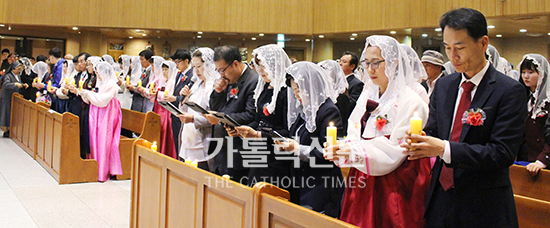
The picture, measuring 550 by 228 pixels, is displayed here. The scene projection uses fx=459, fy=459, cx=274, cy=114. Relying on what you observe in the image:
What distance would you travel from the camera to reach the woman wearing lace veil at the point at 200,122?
157 inches

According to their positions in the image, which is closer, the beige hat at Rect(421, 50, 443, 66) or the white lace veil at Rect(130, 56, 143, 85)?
the beige hat at Rect(421, 50, 443, 66)

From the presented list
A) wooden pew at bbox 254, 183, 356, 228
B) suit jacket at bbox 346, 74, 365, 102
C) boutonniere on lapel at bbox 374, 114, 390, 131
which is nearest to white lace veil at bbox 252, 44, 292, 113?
boutonniere on lapel at bbox 374, 114, 390, 131

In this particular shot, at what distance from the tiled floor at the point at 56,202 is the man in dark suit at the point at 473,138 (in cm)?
326

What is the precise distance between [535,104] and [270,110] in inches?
85.1

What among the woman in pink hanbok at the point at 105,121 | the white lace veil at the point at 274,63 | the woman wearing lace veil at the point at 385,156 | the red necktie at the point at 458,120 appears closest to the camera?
the red necktie at the point at 458,120

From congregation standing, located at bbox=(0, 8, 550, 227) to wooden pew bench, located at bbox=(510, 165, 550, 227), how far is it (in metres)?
0.23

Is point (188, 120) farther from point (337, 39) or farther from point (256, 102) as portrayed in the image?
point (337, 39)

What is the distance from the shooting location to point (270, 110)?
303 cm

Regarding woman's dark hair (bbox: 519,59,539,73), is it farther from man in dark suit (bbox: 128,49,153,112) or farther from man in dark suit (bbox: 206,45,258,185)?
man in dark suit (bbox: 128,49,153,112)

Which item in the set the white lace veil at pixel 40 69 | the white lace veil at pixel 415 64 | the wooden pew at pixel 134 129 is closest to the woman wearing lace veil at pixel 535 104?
the white lace veil at pixel 415 64

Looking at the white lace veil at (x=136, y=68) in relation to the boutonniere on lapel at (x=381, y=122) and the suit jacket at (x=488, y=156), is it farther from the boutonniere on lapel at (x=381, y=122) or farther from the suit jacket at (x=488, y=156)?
the suit jacket at (x=488, y=156)

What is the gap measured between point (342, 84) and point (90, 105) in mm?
3513

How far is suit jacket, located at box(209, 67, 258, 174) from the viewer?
3508 mm

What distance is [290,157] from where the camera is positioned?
2.88 meters
